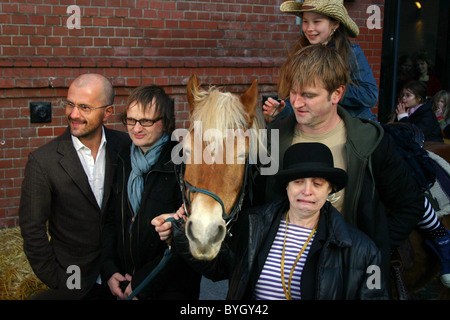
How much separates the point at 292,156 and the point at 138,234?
1.11 meters

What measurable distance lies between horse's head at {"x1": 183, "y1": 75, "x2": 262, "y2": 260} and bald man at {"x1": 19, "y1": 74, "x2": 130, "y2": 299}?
0.86 metres

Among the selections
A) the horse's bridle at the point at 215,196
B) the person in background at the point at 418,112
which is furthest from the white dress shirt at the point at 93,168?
the person in background at the point at 418,112

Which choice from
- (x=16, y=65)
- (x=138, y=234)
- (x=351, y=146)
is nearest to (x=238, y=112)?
(x=351, y=146)

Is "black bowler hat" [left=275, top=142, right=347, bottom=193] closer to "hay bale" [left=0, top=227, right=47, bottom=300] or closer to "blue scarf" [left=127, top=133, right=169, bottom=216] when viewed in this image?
"blue scarf" [left=127, top=133, right=169, bottom=216]

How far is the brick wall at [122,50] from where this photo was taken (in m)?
5.65

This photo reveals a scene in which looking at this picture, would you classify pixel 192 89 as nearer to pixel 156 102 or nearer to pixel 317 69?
pixel 156 102

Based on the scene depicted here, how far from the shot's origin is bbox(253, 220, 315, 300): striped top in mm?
2439

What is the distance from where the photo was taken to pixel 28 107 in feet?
18.8

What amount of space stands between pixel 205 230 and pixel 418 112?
438 centimetres

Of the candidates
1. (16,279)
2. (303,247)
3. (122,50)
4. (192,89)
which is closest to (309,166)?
(303,247)

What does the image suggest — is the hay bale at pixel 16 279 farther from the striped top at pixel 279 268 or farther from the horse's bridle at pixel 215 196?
the striped top at pixel 279 268

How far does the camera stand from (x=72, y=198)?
3.29 meters

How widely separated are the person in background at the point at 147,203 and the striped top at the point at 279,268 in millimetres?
737
